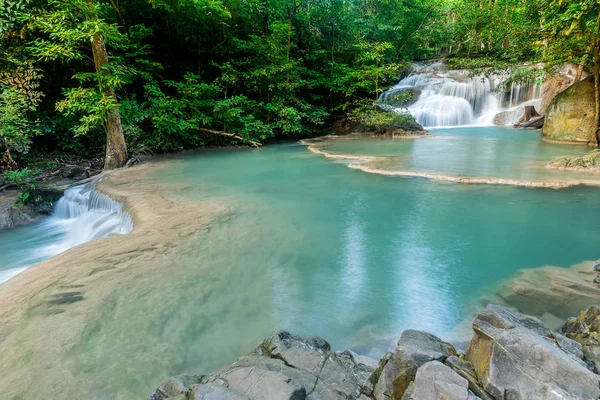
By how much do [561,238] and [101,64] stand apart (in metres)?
10.4

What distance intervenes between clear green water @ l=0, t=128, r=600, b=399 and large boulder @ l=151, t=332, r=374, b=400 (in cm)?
54

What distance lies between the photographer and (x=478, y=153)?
390 inches

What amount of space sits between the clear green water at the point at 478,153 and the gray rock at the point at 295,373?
6444 mm

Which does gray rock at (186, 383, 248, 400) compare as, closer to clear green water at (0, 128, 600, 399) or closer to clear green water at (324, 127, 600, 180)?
clear green water at (0, 128, 600, 399)

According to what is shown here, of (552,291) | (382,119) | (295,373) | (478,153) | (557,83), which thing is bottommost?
(552,291)

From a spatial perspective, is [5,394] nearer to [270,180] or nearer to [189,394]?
[189,394]

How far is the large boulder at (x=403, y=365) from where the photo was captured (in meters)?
1.81

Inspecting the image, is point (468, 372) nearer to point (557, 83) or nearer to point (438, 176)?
point (438, 176)

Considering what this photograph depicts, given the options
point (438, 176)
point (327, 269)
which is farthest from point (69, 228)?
point (438, 176)

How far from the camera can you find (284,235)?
4.81m

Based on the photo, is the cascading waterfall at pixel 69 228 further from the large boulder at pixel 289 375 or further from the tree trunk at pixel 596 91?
the tree trunk at pixel 596 91

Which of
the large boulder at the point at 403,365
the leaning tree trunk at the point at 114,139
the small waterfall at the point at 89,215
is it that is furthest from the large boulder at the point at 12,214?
the large boulder at the point at 403,365

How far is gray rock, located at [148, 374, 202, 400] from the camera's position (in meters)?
1.89

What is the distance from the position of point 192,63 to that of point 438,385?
15792mm
